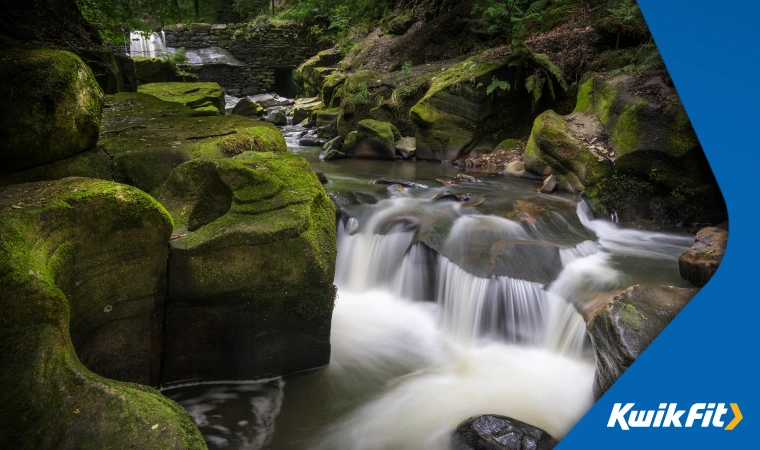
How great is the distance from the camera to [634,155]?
24.8 feet

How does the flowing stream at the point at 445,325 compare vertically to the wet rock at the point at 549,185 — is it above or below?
below

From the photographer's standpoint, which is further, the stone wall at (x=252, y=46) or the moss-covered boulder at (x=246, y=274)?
the stone wall at (x=252, y=46)

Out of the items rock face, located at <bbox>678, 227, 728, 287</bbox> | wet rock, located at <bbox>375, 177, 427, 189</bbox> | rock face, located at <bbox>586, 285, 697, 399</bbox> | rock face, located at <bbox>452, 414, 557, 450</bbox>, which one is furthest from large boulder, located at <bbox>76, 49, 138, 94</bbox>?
rock face, located at <bbox>678, 227, 728, 287</bbox>

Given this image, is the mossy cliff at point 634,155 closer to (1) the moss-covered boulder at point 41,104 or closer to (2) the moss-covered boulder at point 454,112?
(2) the moss-covered boulder at point 454,112

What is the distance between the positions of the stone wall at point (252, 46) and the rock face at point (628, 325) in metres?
23.2

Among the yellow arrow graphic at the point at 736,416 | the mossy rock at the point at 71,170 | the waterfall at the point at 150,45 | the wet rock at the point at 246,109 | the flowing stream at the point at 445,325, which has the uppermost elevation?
the waterfall at the point at 150,45

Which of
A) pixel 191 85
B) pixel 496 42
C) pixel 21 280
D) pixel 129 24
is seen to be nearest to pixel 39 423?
pixel 21 280

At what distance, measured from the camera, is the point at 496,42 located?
13594 millimetres

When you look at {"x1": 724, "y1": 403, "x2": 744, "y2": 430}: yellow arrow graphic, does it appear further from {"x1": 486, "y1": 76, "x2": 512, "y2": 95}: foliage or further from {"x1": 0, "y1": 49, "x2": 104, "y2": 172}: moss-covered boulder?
{"x1": 486, "y1": 76, "x2": 512, "y2": 95}: foliage

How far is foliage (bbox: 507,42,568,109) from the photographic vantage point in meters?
10.6

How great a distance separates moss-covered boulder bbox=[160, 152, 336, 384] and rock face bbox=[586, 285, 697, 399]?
2.19m

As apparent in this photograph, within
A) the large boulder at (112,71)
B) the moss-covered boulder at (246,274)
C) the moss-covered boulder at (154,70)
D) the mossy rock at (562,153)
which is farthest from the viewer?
the moss-covered boulder at (154,70)

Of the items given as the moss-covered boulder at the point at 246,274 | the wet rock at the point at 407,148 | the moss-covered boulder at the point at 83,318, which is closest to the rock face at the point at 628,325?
the moss-covered boulder at the point at 246,274

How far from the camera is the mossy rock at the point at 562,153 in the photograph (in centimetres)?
794
